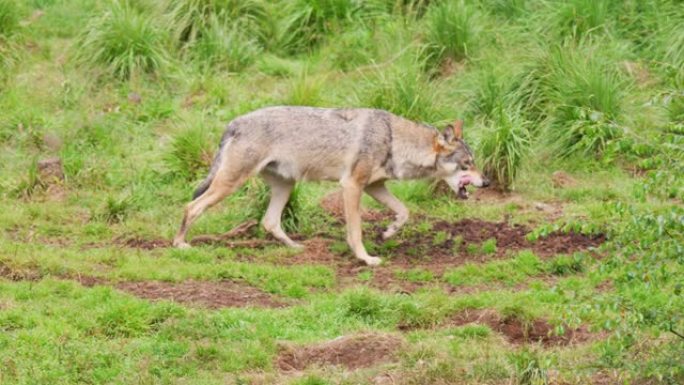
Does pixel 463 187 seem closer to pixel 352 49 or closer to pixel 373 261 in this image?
pixel 373 261

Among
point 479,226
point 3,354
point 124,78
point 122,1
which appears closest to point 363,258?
point 479,226

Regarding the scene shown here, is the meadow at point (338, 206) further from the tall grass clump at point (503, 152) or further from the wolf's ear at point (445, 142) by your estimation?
the wolf's ear at point (445, 142)

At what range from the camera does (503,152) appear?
14453 mm

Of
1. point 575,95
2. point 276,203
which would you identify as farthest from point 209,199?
point 575,95

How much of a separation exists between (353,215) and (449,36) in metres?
5.13

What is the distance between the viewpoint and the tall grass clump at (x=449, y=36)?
17078mm

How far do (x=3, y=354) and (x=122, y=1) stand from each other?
984 centimetres

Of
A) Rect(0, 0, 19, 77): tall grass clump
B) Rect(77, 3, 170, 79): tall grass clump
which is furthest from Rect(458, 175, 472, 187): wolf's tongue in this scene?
Rect(0, 0, 19, 77): tall grass clump

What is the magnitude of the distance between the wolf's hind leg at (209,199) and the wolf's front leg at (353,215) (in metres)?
1.04

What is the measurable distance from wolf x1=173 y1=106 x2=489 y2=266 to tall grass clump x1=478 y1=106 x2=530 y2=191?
1.15 m

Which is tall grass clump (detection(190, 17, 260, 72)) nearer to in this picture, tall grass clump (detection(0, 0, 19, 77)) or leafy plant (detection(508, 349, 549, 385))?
tall grass clump (detection(0, 0, 19, 77))

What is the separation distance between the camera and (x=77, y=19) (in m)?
18.9

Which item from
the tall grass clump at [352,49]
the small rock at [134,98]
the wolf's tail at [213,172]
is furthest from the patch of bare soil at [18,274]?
the tall grass clump at [352,49]

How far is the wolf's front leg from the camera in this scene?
12578 mm
